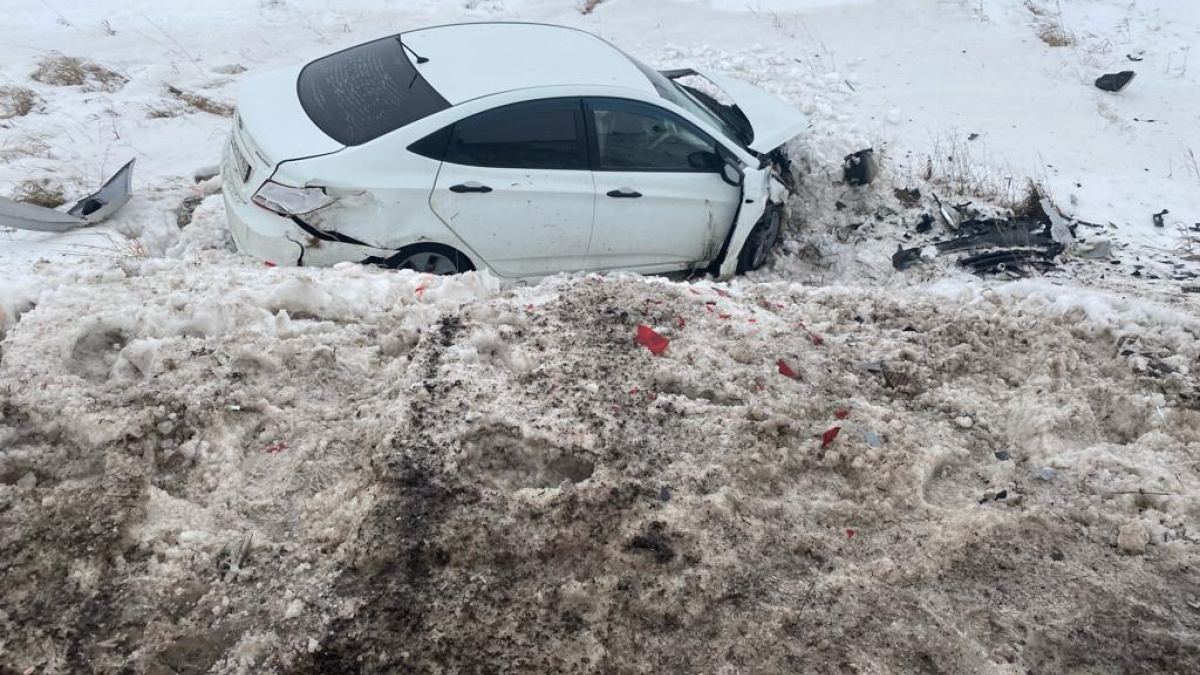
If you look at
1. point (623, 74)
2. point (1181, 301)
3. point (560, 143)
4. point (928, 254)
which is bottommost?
point (928, 254)

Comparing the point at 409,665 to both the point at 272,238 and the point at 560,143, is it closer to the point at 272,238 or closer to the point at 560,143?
the point at 272,238

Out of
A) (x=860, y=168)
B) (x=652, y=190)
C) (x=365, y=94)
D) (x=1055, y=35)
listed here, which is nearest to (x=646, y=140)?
(x=652, y=190)

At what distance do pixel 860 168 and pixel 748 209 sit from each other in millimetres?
1883

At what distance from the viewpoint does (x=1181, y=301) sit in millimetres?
5371

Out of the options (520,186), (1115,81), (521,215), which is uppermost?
(1115,81)

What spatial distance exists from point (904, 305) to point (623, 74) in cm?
273

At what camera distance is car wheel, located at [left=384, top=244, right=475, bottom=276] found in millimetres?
5473

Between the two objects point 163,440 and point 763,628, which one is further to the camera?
point 163,440

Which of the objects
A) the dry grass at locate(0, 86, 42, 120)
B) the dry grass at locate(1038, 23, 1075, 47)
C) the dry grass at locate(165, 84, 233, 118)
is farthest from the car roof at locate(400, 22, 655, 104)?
the dry grass at locate(1038, 23, 1075, 47)

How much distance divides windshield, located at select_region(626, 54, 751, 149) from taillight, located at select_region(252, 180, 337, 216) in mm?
2716

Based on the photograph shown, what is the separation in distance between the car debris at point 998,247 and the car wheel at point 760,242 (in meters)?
1.09

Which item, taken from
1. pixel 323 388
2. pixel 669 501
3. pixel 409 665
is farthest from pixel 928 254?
pixel 409 665

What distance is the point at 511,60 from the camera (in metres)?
5.85

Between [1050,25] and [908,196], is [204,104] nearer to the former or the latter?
[908,196]
